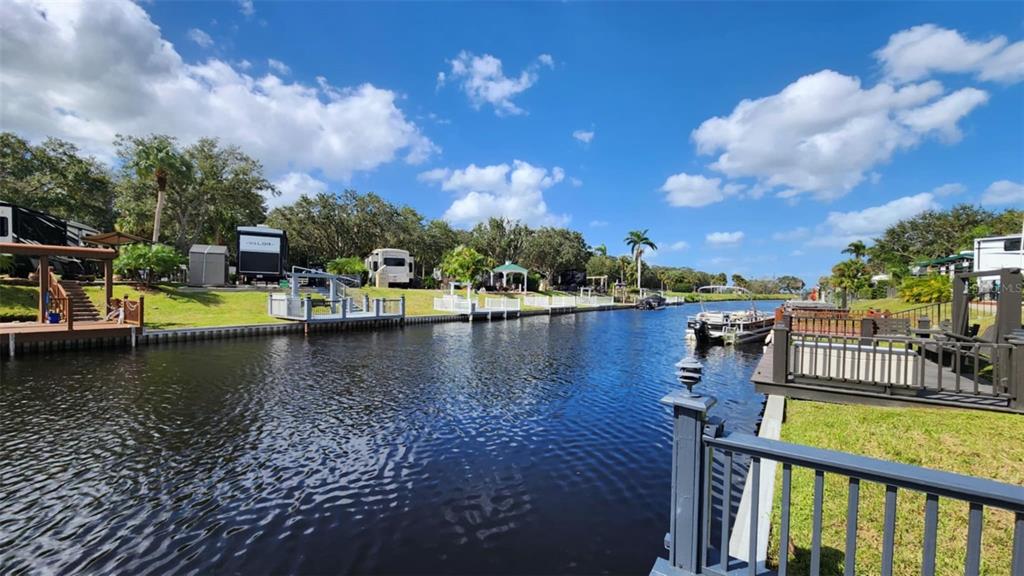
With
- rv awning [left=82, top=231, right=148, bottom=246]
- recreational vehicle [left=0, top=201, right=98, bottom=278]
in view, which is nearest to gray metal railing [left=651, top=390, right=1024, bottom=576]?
rv awning [left=82, top=231, right=148, bottom=246]

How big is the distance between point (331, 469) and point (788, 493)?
604cm

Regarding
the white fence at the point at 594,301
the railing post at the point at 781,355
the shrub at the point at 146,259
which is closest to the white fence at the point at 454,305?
Result: the shrub at the point at 146,259

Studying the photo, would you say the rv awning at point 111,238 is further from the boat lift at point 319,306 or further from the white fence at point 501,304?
the white fence at point 501,304

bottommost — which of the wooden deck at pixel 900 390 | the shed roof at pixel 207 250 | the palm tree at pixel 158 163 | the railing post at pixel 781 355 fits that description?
the wooden deck at pixel 900 390

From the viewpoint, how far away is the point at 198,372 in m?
12.8

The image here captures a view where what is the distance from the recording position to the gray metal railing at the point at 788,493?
70.7 inches

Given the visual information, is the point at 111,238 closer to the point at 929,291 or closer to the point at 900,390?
the point at 900,390

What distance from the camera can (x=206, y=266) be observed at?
30.4 metres

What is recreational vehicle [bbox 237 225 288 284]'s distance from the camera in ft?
103

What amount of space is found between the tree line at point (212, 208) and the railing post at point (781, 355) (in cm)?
3807

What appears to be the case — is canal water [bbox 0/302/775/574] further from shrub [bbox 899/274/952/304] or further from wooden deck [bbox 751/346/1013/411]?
shrub [bbox 899/274/952/304]

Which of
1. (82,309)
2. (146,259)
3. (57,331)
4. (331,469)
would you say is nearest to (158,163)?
(146,259)

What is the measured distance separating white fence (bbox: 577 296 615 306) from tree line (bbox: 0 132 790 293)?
1160 cm

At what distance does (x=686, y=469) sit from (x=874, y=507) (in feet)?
9.94
